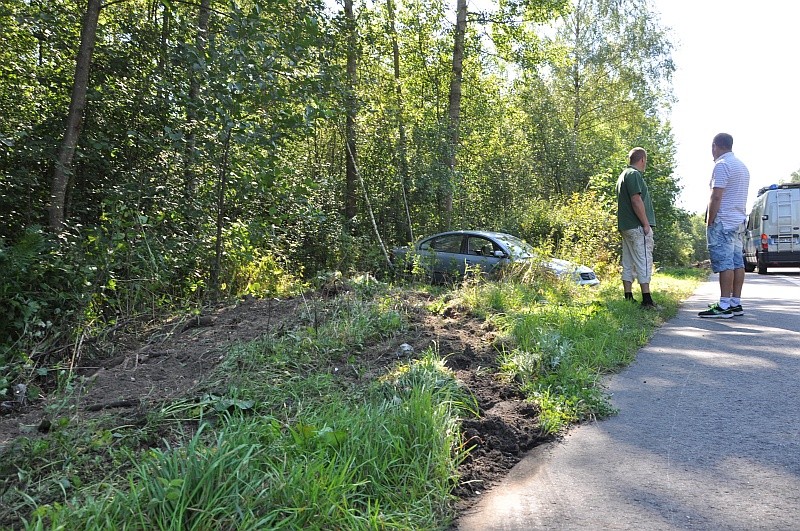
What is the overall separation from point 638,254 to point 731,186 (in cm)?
139

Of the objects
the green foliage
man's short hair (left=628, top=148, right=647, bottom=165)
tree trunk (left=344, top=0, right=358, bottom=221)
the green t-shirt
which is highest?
tree trunk (left=344, top=0, right=358, bottom=221)

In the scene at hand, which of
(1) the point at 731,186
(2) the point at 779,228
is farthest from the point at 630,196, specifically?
(2) the point at 779,228

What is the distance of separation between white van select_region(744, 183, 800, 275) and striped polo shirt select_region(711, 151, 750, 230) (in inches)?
530

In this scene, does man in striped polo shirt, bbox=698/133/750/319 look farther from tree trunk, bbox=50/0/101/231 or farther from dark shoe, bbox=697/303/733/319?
tree trunk, bbox=50/0/101/231

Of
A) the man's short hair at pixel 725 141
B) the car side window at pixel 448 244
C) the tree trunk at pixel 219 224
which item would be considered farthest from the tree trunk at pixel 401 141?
the man's short hair at pixel 725 141

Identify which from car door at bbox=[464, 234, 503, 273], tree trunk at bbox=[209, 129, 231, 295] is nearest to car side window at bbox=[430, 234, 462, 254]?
car door at bbox=[464, 234, 503, 273]

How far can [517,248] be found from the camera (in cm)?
1171

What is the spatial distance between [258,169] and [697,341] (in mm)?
5567

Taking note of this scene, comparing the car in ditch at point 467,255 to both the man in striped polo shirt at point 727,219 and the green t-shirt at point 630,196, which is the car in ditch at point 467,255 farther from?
the man in striped polo shirt at point 727,219

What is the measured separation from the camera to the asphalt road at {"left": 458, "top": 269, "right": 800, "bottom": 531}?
2520mm

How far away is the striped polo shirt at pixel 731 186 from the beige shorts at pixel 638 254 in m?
0.92

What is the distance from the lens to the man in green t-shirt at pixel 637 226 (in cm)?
793

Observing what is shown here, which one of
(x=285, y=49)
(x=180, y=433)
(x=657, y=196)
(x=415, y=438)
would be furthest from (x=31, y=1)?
(x=657, y=196)

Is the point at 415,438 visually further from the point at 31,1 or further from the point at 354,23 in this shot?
the point at 354,23
